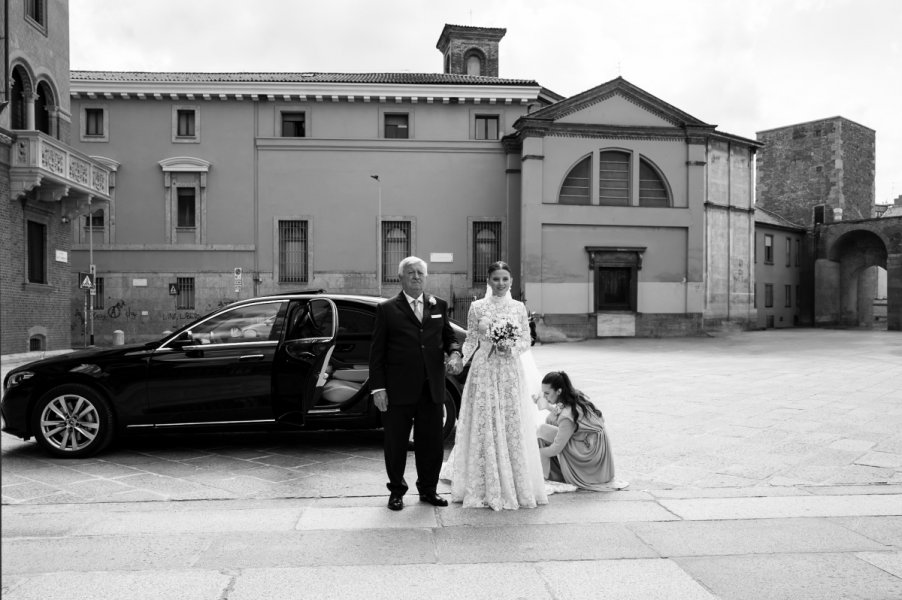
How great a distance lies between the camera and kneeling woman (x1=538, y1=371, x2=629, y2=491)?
6148mm

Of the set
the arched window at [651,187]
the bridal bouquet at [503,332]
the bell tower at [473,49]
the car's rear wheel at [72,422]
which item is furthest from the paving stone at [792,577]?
the bell tower at [473,49]

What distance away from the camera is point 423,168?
3241 centimetres

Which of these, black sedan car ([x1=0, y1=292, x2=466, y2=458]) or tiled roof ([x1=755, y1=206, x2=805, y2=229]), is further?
tiled roof ([x1=755, y1=206, x2=805, y2=229])

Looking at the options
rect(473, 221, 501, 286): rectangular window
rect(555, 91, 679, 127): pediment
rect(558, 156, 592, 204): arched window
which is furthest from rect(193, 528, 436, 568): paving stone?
rect(555, 91, 679, 127): pediment

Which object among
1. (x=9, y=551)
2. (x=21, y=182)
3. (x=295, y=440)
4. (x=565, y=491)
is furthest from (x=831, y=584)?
(x=21, y=182)

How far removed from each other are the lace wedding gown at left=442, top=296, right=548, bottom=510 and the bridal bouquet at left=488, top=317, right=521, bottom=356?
0.05 metres

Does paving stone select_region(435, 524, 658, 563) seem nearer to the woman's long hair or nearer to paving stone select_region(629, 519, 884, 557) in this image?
paving stone select_region(629, 519, 884, 557)

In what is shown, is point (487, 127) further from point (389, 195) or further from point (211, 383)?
point (211, 383)

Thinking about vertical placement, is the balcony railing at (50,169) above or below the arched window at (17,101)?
below

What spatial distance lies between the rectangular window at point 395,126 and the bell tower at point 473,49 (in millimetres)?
10510

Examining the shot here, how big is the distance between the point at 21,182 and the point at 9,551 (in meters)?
17.1

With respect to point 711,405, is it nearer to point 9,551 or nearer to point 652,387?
point 652,387

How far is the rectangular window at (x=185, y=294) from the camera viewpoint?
31.0 m

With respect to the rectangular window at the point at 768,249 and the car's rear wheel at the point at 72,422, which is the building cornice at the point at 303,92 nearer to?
the rectangular window at the point at 768,249
